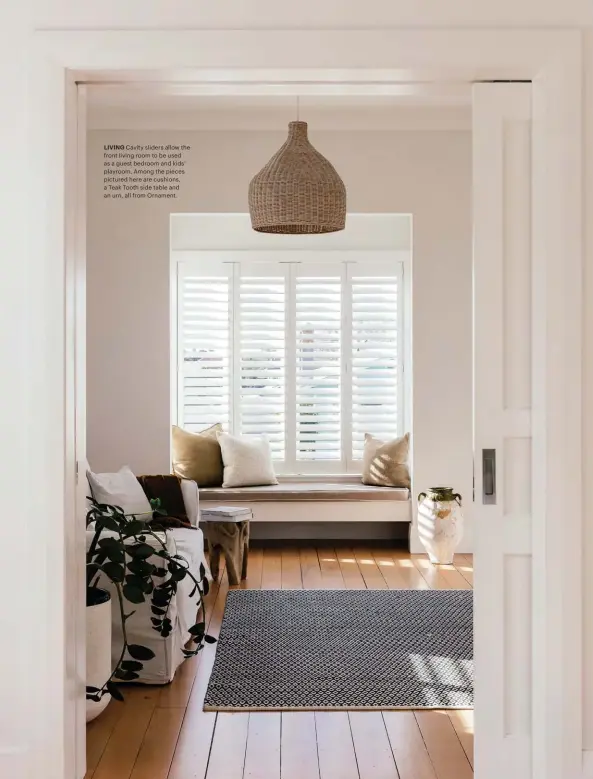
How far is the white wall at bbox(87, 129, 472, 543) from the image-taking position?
20.6 ft

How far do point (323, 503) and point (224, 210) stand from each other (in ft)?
7.70

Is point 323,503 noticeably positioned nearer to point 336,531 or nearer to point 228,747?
point 336,531

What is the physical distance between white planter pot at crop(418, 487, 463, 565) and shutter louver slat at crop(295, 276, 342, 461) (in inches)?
43.6

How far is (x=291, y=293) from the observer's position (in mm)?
6953

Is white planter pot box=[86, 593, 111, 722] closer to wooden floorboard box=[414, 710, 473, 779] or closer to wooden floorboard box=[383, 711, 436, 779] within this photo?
wooden floorboard box=[383, 711, 436, 779]

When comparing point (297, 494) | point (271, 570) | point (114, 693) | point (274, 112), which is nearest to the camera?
point (114, 693)

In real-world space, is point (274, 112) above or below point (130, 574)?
above

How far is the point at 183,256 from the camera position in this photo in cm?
695

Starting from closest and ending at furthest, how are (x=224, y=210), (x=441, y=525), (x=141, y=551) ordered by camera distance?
(x=141, y=551) → (x=441, y=525) → (x=224, y=210)

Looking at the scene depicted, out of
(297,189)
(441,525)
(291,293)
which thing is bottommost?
(441,525)

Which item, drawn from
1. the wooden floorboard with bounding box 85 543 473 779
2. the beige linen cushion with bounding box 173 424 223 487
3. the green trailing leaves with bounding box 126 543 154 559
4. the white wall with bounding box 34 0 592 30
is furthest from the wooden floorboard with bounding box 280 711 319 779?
the beige linen cushion with bounding box 173 424 223 487

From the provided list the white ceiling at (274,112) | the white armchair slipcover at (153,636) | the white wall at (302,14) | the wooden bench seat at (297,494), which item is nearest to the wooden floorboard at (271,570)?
the wooden bench seat at (297,494)
